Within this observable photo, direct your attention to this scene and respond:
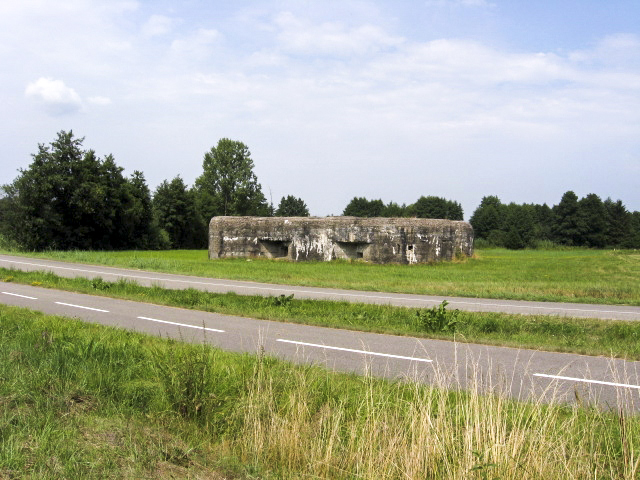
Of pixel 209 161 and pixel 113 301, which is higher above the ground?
pixel 209 161

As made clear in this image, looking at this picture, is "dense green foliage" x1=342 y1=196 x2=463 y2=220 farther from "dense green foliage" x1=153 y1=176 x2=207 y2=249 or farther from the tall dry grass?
the tall dry grass

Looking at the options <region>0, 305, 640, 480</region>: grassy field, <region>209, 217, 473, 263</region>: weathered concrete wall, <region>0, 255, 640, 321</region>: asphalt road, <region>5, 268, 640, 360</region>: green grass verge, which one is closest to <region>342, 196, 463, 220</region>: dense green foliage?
<region>209, 217, 473, 263</region>: weathered concrete wall

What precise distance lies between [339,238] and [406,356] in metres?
29.2

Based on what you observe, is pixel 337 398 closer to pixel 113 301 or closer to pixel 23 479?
pixel 23 479

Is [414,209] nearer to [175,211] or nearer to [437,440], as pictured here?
[175,211]

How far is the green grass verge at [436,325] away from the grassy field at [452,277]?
6853 mm

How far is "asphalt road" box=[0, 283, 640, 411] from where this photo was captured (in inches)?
293

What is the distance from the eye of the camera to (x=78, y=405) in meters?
6.41

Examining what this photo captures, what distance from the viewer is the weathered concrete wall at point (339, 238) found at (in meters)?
38.3

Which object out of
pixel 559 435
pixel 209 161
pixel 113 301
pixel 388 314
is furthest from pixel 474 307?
pixel 209 161

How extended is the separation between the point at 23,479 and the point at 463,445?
3751mm

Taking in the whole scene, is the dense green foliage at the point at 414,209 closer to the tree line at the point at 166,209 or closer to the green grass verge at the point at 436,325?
the tree line at the point at 166,209

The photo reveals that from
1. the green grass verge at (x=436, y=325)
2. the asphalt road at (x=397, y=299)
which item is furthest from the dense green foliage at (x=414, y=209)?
the green grass verge at (x=436, y=325)

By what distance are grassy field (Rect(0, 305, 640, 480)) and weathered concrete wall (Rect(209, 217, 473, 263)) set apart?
101 feet
